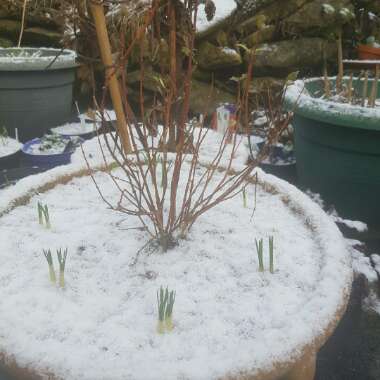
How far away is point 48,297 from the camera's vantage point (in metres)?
1.03

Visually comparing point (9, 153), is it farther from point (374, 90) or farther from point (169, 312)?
point (374, 90)

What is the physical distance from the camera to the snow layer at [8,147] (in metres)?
2.89

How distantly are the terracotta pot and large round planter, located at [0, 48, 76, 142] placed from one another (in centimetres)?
300

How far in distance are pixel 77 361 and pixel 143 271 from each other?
0.40 meters

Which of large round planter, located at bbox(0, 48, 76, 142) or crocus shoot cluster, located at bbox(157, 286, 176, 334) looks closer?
crocus shoot cluster, located at bbox(157, 286, 176, 334)

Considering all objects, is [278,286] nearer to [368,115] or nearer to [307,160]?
[368,115]

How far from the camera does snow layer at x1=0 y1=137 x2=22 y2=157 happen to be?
289 centimetres

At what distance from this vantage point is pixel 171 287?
1.10m

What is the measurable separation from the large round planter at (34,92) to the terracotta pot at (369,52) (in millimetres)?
Answer: 2998

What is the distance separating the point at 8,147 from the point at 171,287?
241 cm

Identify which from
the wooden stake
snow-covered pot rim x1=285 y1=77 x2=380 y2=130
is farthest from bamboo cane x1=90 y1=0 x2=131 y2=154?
the wooden stake

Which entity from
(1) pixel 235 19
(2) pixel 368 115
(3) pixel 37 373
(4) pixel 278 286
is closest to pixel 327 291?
(4) pixel 278 286

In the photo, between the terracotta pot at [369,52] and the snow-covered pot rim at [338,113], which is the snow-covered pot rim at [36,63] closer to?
the snow-covered pot rim at [338,113]

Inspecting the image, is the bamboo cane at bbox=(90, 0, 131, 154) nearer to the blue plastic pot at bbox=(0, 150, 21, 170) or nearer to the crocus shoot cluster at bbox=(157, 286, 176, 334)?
the crocus shoot cluster at bbox=(157, 286, 176, 334)
